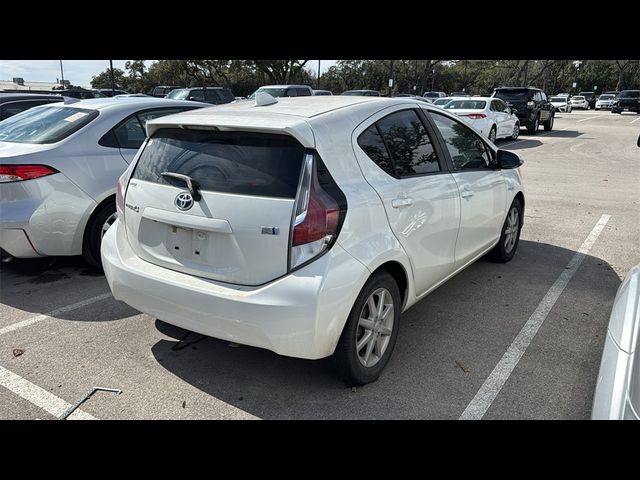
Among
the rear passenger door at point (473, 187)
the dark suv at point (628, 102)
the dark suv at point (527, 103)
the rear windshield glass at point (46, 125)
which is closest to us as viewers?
the rear passenger door at point (473, 187)

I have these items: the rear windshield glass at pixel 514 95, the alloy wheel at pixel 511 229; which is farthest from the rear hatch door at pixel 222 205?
the rear windshield glass at pixel 514 95

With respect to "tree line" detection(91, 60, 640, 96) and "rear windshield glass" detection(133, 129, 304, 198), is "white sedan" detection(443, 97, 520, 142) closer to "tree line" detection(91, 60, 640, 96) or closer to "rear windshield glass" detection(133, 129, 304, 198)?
"tree line" detection(91, 60, 640, 96)

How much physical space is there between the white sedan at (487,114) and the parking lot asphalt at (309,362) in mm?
11165

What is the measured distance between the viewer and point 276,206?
2672mm

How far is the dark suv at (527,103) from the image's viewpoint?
20.3 metres

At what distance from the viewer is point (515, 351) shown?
3562 mm

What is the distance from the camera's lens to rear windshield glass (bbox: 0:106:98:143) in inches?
187

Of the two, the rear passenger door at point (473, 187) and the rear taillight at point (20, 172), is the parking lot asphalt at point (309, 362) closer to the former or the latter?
the rear passenger door at point (473, 187)

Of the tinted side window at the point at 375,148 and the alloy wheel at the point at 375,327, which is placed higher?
the tinted side window at the point at 375,148

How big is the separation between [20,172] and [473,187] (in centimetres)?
382

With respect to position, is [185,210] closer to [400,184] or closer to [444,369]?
[400,184]


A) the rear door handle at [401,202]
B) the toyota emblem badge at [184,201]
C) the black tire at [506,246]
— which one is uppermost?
the toyota emblem badge at [184,201]

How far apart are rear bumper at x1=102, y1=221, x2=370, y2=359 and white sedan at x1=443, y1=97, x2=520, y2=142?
13.7m
